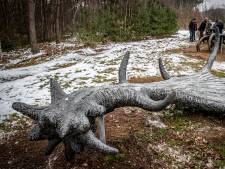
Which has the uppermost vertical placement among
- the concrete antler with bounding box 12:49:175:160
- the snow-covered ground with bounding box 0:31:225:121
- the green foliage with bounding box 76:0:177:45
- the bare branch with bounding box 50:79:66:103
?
the green foliage with bounding box 76:0:177:45

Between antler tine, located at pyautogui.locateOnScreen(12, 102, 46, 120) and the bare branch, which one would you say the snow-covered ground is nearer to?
the bare branch

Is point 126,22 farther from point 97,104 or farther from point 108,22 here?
point 97,104

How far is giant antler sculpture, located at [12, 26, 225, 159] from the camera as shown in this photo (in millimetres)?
3418

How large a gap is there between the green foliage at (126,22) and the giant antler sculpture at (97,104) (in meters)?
16.4

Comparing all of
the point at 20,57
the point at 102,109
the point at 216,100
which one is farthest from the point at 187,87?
the point at 20,57

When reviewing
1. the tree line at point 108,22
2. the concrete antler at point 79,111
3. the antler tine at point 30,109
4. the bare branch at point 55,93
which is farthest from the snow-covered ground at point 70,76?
the tree line at point 108,22

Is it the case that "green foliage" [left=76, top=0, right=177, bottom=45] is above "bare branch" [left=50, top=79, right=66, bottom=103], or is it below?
above

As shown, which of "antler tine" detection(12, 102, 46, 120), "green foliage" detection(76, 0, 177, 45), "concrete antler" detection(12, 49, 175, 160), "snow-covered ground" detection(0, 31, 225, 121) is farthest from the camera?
"green foliage" detection(76, 0, 177, 45)

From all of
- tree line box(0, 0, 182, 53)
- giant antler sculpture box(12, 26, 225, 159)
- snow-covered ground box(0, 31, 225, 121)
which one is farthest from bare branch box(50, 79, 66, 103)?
tree line box(0, 0, 182, 53)

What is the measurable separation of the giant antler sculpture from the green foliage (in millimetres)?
16375

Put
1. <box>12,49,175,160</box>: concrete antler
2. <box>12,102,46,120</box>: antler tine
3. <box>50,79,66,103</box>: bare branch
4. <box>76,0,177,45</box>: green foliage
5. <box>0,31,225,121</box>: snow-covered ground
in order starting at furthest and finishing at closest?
<box>76,0,177,45</box>: green foliage → <box>0,31,225,121</box>: snow-covered ground → <box>50,79,66,103</box>: bare branch → <box>12,102,46,120</box>: antler tine → <box>12,49,175,160</box>: concrete antler

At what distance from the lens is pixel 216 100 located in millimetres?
4723

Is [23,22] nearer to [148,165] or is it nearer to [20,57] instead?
[20,57]

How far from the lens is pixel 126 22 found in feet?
76.2
